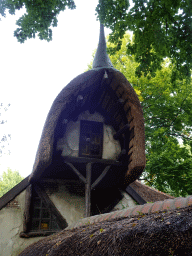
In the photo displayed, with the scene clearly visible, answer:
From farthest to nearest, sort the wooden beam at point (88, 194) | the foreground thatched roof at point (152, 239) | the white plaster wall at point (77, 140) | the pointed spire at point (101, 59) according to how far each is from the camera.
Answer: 1. the pointed spire at point (101, 59)
2. the white plaster wall at point (77, 140)
3. the wooden beam at point (88, 194)
4. the foreground thatched roof at point (152, 239)

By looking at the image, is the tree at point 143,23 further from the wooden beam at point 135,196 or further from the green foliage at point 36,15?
the wooden beam at point 135,196

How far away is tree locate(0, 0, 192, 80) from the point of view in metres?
3.26

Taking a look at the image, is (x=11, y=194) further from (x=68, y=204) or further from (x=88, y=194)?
(x=88, y=194)

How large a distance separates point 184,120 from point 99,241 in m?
7.94

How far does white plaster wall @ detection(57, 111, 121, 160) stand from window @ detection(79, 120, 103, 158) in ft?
0.32

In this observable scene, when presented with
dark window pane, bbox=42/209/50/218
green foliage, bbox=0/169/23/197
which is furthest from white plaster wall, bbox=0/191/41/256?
green foliage, bbox=0/169/23/197

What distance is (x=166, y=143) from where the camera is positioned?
8.70 m

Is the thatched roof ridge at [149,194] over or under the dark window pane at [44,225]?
over

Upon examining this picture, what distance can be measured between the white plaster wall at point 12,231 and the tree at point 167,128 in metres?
4.56

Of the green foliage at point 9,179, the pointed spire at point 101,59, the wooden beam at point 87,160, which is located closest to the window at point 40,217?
the wooden beam at point 87,160

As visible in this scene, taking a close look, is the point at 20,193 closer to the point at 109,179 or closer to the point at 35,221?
the point at 35,221

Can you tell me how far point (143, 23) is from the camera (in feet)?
11.3

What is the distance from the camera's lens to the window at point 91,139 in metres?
6.35

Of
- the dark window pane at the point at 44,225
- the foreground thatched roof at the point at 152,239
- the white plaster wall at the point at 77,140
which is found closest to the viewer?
the foreground thatched roof at the point at 152,239
